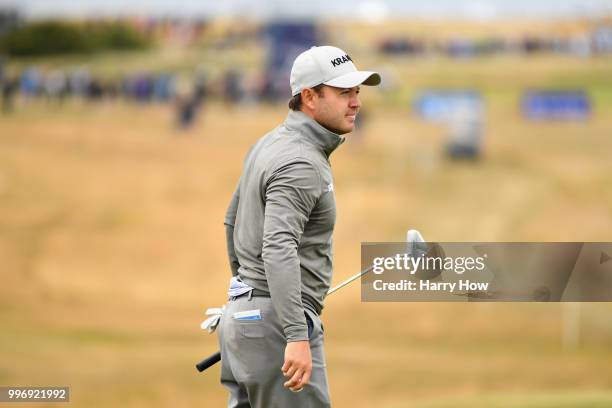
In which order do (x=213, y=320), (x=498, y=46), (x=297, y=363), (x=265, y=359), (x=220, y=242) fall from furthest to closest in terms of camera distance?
(x=498, y=46) < (x=220, y=242) < (x=213, y=320) < (x=265, y=359) < (x=297, y=363)

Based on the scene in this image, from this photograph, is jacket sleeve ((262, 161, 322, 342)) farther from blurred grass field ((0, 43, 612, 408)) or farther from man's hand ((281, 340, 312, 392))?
blurred grass field ((0, 43, 612, 408))

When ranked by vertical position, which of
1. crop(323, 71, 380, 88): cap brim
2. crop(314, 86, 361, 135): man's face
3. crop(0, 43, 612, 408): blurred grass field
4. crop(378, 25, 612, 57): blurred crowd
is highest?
crop(323, 71, 380, 88): cap brim

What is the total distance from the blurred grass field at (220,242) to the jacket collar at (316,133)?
6.18m

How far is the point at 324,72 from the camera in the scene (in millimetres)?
4441

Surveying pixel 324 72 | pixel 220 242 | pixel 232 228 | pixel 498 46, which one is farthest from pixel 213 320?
pixel 498 46

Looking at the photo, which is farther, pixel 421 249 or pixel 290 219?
pixel 421 249

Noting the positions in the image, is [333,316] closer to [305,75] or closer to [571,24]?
[305,75]

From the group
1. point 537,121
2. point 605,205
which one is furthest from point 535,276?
point 537,121

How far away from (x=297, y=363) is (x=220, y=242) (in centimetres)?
2268

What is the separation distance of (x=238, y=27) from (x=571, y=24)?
1897 cm

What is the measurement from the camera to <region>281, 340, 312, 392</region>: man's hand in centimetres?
417

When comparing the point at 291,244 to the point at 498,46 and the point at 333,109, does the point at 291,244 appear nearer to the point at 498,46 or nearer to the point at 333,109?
the point at 333,109

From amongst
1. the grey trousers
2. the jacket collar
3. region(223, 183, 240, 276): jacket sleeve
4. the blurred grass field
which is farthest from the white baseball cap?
the blurred grass field

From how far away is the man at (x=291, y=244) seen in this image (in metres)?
4.21
